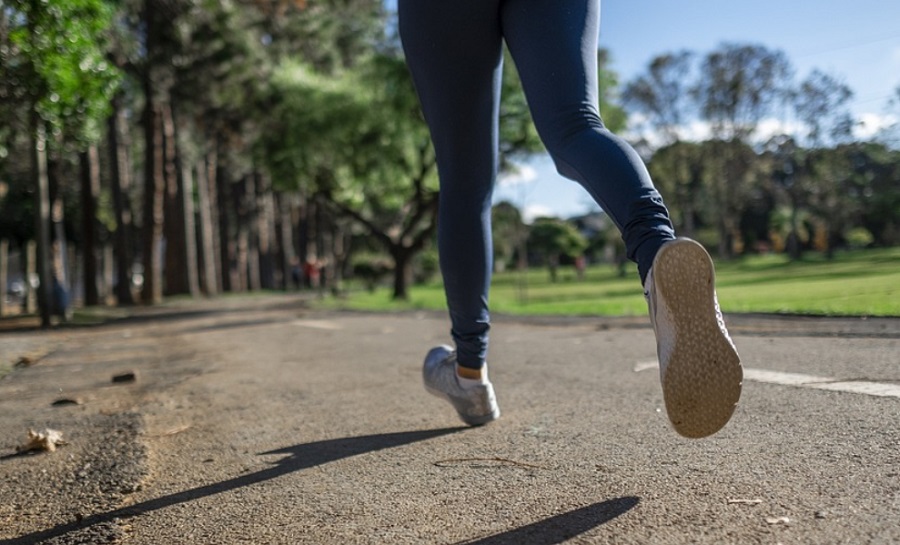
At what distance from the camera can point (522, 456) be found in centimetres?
205

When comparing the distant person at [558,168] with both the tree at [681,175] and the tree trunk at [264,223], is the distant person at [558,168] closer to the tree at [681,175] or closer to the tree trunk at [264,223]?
the tree trunk at [264,223]

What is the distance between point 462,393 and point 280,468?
0.62 metres

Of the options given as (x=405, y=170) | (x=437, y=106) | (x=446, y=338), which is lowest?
(x=446, y=338)

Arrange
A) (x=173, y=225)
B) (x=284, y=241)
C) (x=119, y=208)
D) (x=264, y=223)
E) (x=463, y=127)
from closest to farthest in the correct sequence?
1. (x=463, y=127)
2. (x=119, y=208)
3. (x=173, y=225)
4. (x=264, y=223)
5. (x=284, y=241)

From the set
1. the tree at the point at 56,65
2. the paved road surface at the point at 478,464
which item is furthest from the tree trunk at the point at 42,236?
the paved road surface at the point at 478,464

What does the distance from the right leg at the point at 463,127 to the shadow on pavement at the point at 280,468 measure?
1.08 ft

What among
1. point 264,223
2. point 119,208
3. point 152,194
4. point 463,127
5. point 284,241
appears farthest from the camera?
point 284,241

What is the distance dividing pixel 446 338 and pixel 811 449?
5.09 meters

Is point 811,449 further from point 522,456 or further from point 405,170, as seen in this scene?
point 405,170

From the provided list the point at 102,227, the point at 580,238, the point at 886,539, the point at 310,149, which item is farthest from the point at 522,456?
the point at 580,238

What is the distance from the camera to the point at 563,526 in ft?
4.90

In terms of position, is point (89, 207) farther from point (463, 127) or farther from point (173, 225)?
point (463, 127)

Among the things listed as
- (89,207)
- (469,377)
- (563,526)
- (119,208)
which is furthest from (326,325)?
(119,208)

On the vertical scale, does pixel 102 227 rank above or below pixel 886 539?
above
